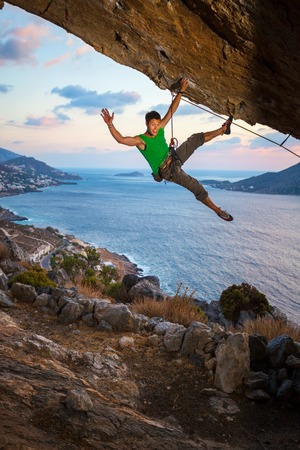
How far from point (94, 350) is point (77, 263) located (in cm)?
2467

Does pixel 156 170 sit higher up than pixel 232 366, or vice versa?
pixel 156 170

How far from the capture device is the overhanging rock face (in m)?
4.30

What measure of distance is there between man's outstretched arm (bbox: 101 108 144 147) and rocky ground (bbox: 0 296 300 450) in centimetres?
387

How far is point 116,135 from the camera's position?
17.1 ft

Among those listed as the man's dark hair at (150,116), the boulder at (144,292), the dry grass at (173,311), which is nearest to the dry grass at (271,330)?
the dry grass at (173,311)

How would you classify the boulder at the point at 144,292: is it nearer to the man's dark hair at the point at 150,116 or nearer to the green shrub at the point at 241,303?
the green shrub at the point at 241,303

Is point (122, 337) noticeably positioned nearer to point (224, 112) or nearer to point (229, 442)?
point (229, 442)

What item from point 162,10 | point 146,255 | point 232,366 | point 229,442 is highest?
point 162,10

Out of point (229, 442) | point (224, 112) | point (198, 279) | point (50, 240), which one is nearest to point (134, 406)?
point (229, 442)

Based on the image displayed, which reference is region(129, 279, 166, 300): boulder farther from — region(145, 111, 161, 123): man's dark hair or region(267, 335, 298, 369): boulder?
region(145, 111, 161, 123): man's dark hair

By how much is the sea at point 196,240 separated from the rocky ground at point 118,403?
62.3 feet

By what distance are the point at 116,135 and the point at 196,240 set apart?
7890 cm

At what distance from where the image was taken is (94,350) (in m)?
7.57

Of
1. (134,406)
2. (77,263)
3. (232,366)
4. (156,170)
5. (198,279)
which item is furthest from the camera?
(198,279)
